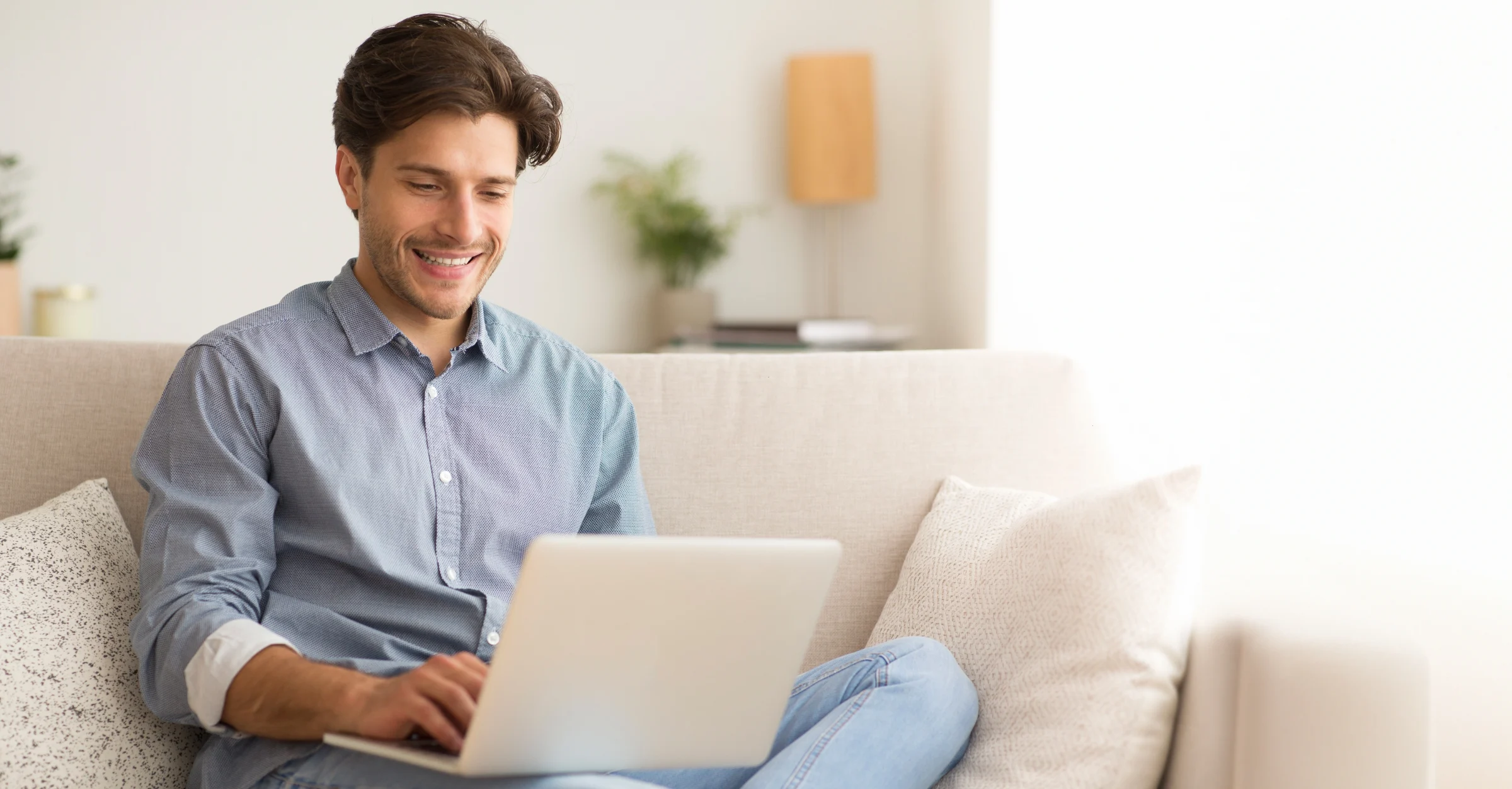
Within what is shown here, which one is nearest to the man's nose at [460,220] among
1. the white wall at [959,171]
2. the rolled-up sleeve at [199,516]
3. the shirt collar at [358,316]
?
the shirt collar at [358,316]

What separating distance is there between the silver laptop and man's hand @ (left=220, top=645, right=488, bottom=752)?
0.02 metres

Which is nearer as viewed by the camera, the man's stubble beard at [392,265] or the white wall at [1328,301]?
the white wall at [1328,301]

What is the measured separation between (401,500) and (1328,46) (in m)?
1.17

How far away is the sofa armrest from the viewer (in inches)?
42.2

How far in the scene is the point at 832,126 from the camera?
10.5 ft

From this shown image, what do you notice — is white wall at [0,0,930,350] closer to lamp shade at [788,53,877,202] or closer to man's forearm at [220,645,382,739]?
lamp shade at [788,53,877,202]

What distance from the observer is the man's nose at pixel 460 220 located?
140 centimetres

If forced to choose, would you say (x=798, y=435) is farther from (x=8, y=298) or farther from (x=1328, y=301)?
(x=8, y=298)

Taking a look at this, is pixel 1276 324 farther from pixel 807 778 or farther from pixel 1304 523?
pixel 807 778

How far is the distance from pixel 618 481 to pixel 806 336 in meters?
1.41

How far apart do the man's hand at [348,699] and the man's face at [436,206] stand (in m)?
0.44

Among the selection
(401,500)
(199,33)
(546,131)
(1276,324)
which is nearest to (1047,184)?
(1276,324)

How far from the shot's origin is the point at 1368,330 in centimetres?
144

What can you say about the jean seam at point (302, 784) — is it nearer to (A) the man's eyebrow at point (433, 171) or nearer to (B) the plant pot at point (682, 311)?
(A) the man's eyebrow at point (433, 171)
